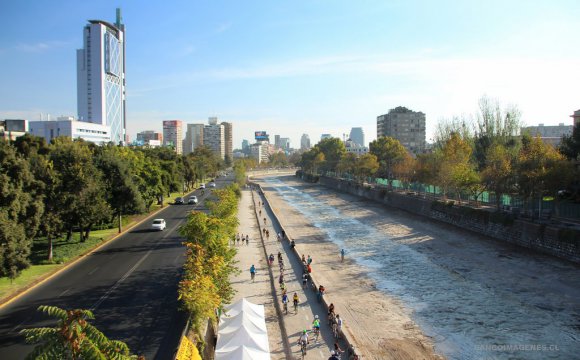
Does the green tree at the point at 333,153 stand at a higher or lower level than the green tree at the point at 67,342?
higher

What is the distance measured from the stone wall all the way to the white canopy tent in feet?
96.6

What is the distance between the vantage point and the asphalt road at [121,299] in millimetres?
20891

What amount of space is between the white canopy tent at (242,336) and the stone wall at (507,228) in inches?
1159

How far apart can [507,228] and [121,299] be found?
1507 inches

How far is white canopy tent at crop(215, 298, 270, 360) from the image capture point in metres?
17.2

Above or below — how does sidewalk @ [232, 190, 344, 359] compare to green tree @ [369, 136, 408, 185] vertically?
below

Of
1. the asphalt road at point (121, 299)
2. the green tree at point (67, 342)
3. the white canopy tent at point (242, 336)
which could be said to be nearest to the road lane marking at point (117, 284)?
the asphalt road at point (121, 299)

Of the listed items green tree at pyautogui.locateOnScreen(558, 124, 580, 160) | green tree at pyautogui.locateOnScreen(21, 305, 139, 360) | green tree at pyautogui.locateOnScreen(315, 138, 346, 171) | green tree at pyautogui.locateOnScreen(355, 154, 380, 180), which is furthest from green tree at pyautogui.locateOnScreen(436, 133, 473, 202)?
green tree at pyautogui.locateOnScreen(315, 138, 346, 171)

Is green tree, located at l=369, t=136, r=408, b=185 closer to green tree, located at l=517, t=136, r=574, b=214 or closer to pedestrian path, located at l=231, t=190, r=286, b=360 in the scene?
green tree, located at l=517, t=136, r=574, b=214

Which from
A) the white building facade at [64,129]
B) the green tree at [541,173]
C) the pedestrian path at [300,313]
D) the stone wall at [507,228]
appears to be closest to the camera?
the pedestrian path at [300,313]

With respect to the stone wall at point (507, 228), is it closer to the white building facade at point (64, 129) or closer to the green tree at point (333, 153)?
the green tree at point (333, 153)

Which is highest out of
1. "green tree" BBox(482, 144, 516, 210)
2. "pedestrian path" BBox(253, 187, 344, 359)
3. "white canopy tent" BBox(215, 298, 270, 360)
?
"green tree" BBox(482, 144, 516, 210)

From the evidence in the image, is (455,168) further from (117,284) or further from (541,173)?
(117,284)

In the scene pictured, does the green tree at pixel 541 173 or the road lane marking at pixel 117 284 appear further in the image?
the green tree at pixel 541 173
